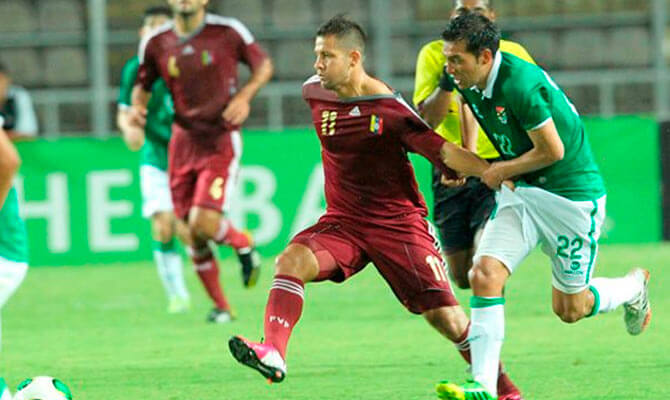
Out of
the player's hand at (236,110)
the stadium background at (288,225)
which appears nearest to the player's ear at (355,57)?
the stadium background at (288,225)

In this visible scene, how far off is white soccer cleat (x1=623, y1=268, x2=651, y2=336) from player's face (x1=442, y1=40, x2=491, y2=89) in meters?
1.69

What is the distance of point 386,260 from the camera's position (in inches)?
248

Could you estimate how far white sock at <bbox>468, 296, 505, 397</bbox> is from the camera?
5848 mm

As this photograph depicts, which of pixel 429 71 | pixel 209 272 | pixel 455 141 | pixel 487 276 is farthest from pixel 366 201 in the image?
pixel 209 272

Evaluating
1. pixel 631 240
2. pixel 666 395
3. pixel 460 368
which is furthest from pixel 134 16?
pixel 666 395

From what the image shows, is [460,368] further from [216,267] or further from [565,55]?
[565,55]

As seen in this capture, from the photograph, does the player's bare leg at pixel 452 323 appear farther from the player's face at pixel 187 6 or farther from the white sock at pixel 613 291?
the player's face at pixel 187 6

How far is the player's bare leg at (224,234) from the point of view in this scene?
9.71 meters

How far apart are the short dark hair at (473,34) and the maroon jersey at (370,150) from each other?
39 cm

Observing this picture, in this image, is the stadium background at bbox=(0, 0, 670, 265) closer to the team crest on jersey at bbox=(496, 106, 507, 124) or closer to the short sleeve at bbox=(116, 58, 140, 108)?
the short sleeve at bbox=(116, 58, 140, 108)

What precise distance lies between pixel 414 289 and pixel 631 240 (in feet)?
29.9

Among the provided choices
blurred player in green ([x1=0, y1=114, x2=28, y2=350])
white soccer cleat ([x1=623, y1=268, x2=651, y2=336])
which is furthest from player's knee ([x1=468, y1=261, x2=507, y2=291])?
blurred player in green ([x1=0, y1=114, x2=28, y2=350])

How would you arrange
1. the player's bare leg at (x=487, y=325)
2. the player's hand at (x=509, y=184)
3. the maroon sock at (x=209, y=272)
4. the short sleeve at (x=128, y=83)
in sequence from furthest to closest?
1. the short sleeve at (x=128, y=83)
2. the maroon sock at (x=209, y=272)
3. the player's hand at (x=509, y=184)
4. the player's bare leg at (x=487, y=325)

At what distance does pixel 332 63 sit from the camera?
6246 millimetres
